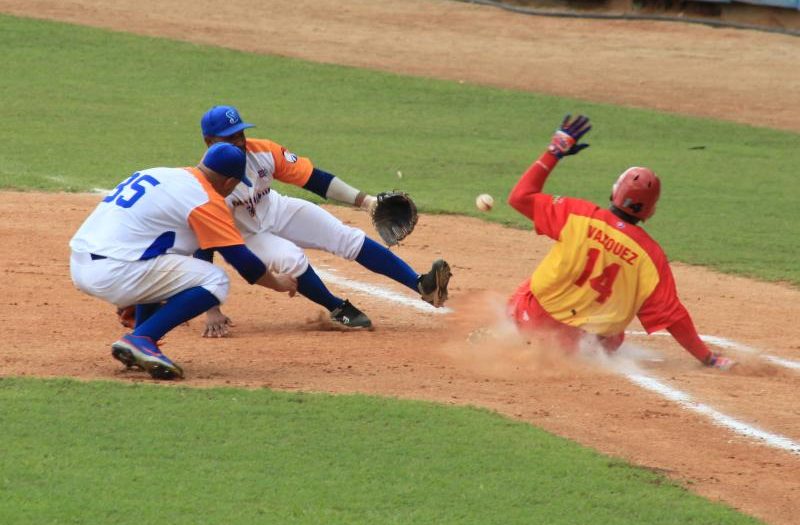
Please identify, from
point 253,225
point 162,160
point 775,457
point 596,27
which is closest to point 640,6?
point 596,27

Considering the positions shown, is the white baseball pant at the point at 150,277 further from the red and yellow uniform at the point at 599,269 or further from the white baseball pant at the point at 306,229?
the red and yellow uniform at the point at 599,269

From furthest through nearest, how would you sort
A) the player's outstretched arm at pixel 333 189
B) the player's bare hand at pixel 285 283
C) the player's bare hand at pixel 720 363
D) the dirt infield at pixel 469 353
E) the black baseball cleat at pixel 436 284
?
the player's outstretched arm at pixel 333 189, the black baseball cleat at pixel 436 284, the player's bare hand at pixel 720 363, the player's bare hand at pixel 285 283, the dirt infield at pixel 469 353

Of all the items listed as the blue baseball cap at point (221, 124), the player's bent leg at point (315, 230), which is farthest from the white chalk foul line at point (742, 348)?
the blue baseball cap at point (221, 124)

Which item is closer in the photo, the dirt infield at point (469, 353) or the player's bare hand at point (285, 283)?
the dirt infield at point (469, 353)

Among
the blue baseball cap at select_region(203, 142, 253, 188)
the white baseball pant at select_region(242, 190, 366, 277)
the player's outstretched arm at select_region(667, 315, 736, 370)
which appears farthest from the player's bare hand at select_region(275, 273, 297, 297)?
the player's outstretched arm at select_region(667, 315, 736, 370)

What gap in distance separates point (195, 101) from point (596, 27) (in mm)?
9100

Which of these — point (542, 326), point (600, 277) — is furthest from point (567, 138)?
point (542, 326)

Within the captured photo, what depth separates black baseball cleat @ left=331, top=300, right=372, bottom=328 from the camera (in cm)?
837

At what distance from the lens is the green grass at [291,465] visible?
5.26m

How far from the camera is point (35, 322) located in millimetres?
8125

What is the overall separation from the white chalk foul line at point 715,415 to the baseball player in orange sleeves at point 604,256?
315 millimetres

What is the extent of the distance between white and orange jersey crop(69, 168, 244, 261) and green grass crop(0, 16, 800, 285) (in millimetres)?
5106

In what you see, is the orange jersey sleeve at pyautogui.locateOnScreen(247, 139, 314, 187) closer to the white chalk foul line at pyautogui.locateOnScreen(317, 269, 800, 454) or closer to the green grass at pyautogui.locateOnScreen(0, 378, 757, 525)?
the white chalk foul line at pyautogui.locateOnScreen(317, 269, 800, 454)

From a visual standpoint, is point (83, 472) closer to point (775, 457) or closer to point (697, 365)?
point (775, 457)
